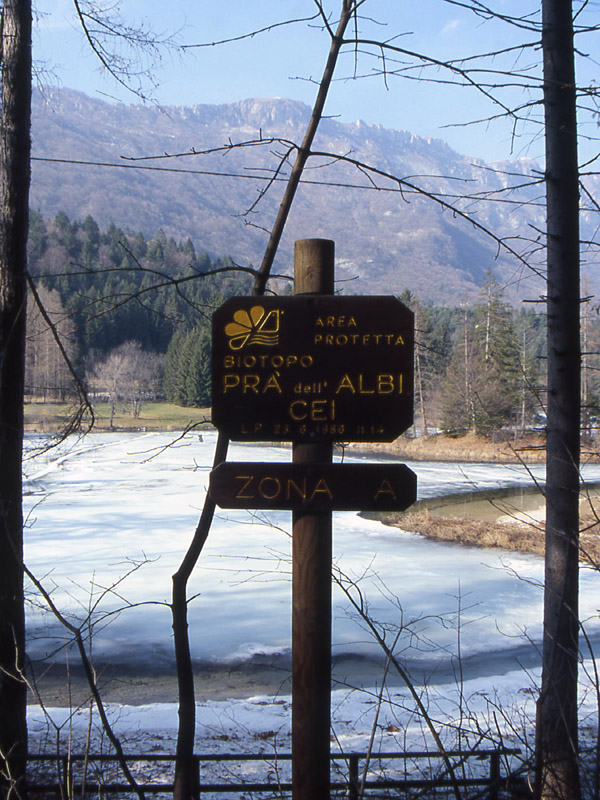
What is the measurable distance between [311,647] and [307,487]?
514 millimetres

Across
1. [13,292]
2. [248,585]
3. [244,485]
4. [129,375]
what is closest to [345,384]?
[244,485]

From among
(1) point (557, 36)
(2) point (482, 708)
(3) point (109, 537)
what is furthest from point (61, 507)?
(1) point (557, 36)

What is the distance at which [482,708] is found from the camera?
27.1 feet

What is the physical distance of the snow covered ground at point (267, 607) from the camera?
25.1 feet

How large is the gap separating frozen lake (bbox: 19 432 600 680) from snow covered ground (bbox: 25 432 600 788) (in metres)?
0.04

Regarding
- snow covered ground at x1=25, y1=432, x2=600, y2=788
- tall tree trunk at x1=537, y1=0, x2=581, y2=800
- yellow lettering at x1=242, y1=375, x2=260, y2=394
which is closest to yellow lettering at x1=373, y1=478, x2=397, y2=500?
yellow lettering at x1=242, y1=375, x2=260, y2=394

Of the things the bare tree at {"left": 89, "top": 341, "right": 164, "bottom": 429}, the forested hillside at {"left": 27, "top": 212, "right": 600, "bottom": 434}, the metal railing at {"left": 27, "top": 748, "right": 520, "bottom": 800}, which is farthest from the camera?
the bare tree at {"left": 89, "top": 341, "right": 164, "bottom": 429}

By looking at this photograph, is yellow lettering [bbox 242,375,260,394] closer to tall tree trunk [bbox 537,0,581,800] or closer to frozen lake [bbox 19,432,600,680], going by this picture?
tall tree trunk [bbox 537,0,581,800]

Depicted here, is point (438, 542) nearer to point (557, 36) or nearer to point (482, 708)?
point (482, 708)

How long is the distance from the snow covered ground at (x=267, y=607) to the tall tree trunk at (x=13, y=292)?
0.25 metres

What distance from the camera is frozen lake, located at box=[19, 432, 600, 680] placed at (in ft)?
35.3

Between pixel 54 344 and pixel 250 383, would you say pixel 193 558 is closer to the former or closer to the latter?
pixel 250 383

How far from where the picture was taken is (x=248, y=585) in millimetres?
14508

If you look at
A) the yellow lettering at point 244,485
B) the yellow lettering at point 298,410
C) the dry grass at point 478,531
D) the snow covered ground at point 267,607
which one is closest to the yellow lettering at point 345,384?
the yellow lettering at point 298,410
